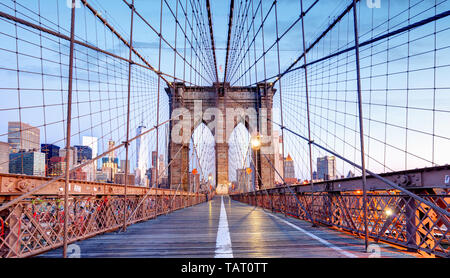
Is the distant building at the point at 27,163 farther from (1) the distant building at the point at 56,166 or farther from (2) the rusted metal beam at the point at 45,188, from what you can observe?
(2) the rusted metal beam at the point at 45,188

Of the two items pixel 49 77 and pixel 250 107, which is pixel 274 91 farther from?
pixel 49 77

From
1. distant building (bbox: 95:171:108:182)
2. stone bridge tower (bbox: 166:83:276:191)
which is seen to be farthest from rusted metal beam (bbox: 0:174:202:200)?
stone bridge tower (bbox: 166:83:276:191)

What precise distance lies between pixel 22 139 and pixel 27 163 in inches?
30.5

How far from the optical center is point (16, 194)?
3.22 metres

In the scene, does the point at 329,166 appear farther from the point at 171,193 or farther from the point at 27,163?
the point at 27,163

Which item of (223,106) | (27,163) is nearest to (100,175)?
(27,163)

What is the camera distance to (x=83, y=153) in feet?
24.4

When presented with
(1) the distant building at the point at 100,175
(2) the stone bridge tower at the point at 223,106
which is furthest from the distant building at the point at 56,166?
(2) the stone bridge tower at the point at 223,106

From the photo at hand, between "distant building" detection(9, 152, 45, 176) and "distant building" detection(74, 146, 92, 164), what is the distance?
1.21 metres

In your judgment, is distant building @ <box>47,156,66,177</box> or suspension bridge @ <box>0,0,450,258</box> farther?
distant building @ <box>47,156,66,177</box>

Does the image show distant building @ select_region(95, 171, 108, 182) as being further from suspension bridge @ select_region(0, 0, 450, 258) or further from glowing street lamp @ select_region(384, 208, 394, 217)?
glowing street lamp @ select_region(384, 208, 394, 217)

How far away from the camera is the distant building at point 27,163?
4879 mm

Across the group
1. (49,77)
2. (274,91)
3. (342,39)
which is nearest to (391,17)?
(342,39)

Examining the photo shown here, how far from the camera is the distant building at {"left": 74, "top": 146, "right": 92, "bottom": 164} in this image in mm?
7152
